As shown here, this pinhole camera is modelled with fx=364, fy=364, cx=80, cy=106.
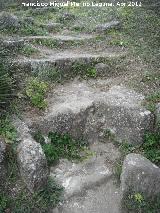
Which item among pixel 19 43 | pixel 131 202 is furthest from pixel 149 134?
pixel 19 43

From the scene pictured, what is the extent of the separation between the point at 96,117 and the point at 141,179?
257 cm

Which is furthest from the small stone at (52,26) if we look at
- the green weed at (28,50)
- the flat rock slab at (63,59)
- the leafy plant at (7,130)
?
the leafy plant at (7,130)

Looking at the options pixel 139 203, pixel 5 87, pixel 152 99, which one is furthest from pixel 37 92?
pixel 139 203

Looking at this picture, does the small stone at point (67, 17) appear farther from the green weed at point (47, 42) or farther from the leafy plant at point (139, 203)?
the leafy plant at point (139, 203)

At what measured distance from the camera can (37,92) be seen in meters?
10.6

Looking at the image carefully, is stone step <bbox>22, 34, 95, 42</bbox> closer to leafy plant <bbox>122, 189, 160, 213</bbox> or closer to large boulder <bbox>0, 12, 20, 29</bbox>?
large boulder <bbox>0, 12, 20, 29</bbox>

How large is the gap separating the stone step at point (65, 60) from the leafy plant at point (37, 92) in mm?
611

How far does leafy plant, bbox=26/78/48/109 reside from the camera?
33.8ft

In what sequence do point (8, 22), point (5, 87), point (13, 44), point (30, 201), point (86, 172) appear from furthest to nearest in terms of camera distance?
point (8, 22) → point (13, 44) → point (5, 87) → point (86, 172) → point (30, 201)

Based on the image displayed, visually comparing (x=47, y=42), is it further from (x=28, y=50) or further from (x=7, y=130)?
(x=7, y=130)

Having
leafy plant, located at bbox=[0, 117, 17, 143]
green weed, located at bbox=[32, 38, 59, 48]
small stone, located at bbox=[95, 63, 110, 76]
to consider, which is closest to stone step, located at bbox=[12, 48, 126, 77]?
small stone, located at bbox=[95, 63, 110, 76]

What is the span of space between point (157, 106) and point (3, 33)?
7283 millimetres

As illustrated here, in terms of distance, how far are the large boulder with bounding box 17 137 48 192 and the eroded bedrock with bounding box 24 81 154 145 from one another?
116 centimetres

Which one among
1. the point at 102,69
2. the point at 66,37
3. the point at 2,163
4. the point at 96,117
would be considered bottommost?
the point at 2,163
